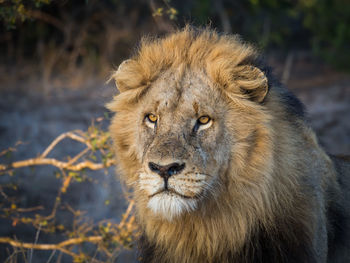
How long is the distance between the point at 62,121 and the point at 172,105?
22.9ft

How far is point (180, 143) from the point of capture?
3.32 meters

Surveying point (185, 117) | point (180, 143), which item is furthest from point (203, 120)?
point (180, 143)

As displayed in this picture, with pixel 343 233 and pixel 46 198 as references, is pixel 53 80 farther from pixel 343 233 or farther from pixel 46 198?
pixel 343 233

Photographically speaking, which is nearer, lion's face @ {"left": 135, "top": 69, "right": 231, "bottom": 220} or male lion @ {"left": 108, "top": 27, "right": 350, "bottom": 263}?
lion's face @ {"left": 135, "top": 69, "right": 231, "bottom": 220}

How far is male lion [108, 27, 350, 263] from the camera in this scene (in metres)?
3.43

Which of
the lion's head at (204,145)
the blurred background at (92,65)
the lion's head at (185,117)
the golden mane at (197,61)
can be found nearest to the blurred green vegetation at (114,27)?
the blurred background at (92,65)

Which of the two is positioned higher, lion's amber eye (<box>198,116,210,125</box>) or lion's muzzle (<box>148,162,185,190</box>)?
lion's amber eye (<box>198,116,210,125</box>)

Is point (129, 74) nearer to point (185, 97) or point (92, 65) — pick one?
point (185, 97)

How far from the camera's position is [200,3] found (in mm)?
12273

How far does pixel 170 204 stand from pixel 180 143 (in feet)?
1.32

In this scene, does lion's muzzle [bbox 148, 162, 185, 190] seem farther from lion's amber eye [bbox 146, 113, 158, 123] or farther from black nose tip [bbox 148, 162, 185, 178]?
lion's amber eye [bbox 146, 113, 158, 123]

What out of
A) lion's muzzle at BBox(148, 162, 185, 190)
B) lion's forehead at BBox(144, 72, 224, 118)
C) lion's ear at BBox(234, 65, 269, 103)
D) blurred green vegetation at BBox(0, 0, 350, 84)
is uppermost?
blurred green vegetation at BBox(0, 0, 350, 84)

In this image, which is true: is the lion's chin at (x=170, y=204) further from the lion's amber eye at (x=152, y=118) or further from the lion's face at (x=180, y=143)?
the lion's amber eye at (x=152, y=118)

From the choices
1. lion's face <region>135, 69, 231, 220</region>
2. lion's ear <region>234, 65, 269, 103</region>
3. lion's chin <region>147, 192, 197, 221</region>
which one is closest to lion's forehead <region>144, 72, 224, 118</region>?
lion's face <region>135, 69, 231, 220</region>
